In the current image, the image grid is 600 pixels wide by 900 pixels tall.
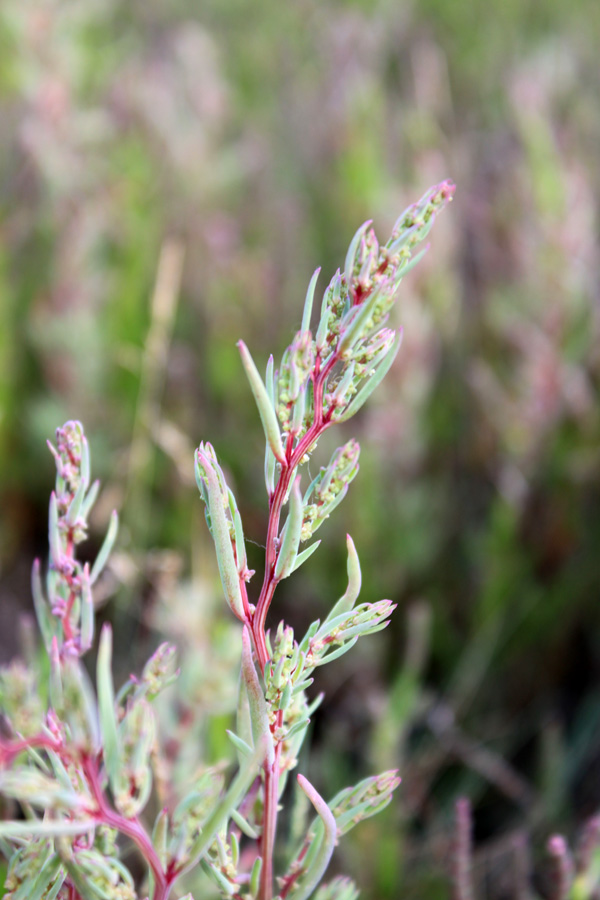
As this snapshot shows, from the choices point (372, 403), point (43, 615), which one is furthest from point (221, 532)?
point (372, 403)

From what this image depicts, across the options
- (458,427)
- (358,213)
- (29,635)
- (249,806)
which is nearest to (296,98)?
(358,213)

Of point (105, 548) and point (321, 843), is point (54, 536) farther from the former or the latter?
point (321, 843)

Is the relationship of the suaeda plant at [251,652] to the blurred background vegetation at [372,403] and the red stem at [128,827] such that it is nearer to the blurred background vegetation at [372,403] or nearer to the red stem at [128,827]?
the red stem at [128,827]

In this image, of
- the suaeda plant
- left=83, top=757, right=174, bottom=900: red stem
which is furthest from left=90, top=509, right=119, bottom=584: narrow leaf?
left=83, top=757, right=174, bottom=900: red stem

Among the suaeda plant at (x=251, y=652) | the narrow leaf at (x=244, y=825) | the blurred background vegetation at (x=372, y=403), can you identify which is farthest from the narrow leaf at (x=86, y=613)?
the blurred background vegetation at (x=372, y=403)

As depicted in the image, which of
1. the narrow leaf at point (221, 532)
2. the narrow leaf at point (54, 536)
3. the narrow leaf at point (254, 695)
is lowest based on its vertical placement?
the narrow leaf at point (254, 695)
